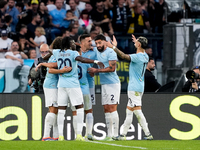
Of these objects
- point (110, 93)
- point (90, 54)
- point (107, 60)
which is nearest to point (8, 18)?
point (90, 54)

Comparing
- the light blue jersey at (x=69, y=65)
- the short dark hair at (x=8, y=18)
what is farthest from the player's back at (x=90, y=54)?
the short dark hair at (x=8, y=18)

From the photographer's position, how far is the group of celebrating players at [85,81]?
9.57 metres

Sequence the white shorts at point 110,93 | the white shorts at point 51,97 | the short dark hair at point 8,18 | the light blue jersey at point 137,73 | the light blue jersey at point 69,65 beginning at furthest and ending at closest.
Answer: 1. the short dark hair at point 8,18
2. the white shorts at point 110,93
3. the white shorts at point 51,97
4. the light blue jersey at point 137,73
5. the light blue jersey at point 69,65

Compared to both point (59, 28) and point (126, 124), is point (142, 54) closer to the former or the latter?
point (126, 124)

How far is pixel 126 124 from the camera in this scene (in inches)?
401

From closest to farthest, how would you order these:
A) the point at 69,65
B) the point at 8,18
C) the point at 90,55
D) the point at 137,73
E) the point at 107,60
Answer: the point at 69,65, the point at 137,73, the point at 107,60, the point at 90,55, the point at 8,18

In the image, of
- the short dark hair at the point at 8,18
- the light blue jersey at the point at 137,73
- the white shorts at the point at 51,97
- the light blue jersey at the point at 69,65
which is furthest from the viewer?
the short dark hair at the point at 8,18

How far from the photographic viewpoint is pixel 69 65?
952 centimetres

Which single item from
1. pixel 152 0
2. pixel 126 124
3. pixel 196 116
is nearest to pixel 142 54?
pixel 126 124

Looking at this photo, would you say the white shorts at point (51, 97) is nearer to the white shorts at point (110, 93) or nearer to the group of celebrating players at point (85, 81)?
the group of celebrating players at point (85, 81)

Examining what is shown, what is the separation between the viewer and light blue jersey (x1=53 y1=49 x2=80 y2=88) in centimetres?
952

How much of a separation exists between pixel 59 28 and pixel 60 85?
288 inches

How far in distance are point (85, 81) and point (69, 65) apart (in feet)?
2.42

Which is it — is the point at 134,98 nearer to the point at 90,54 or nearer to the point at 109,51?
the point at 109,51
